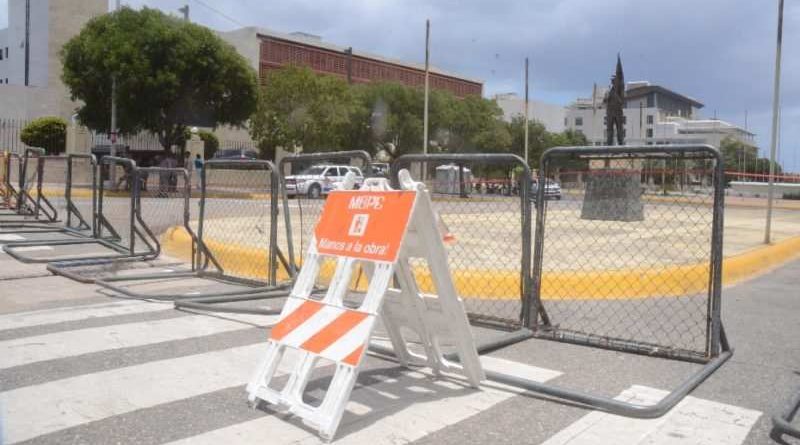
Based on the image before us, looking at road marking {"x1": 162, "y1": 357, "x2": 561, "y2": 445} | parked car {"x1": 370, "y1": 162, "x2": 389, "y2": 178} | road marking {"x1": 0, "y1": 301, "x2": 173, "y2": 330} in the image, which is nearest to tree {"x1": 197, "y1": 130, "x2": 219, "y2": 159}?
parked car {"x1": 370, "y1": 162, "x2": 389, "y2": 178}

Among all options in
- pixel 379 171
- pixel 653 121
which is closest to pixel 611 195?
pixel 379 171

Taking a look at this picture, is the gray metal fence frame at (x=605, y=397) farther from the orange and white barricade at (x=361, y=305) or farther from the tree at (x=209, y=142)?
the tree at (x=209, y=142)

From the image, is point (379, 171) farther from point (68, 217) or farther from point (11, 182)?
point (11, 182)

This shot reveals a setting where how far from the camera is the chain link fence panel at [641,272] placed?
586cm

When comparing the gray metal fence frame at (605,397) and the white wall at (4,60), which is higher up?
the white wall at (4,60)

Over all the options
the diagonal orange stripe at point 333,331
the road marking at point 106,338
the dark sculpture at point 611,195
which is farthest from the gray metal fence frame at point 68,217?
the dark sculpture at point 611,195

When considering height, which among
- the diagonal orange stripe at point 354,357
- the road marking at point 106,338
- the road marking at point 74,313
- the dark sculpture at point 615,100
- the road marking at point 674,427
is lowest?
the road marking at point 674,427

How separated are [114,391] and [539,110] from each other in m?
97.0

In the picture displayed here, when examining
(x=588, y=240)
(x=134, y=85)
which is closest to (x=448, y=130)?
(x=134, y=85)

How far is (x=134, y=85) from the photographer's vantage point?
3005 centimetres

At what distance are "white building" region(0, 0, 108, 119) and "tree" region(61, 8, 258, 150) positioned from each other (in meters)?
15.5

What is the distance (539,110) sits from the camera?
98.1 meters

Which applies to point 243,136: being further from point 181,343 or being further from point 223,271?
point 181,343

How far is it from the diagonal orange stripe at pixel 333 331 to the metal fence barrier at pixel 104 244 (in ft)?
22.4
